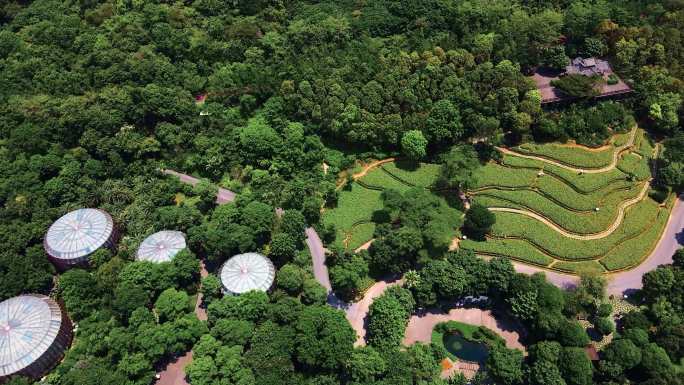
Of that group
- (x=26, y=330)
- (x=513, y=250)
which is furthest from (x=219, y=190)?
(x=513, y=250)

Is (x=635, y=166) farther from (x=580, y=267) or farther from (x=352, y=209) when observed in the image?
(x=352, y=209)

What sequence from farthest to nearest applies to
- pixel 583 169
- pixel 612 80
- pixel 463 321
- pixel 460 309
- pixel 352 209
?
1. pixel 612 80
2. pixel 583 169
3. pixel 352 209
4. pixel 460 309
5. pixel 463 321

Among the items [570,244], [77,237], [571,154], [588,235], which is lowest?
[570,244]

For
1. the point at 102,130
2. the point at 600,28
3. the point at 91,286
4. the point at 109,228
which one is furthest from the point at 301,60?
the point at 600,28

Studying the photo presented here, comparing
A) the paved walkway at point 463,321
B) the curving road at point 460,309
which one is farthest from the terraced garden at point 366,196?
the paved walkway at point 463,321

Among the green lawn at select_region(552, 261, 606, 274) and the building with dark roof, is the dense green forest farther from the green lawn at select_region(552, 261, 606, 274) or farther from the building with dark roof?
the green lawn at select_region(552, 261, 606, 274)
